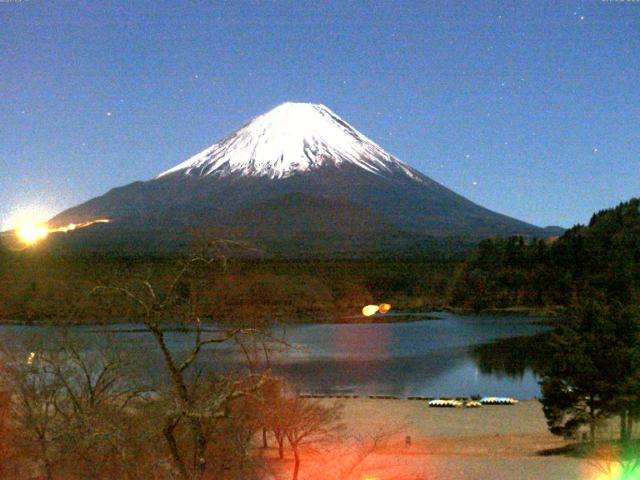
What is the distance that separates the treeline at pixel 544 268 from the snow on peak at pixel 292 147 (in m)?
55.0

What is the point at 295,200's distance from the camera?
10931 centimetres

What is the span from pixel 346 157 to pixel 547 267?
61.8 m

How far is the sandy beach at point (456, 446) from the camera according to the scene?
39.3 feet

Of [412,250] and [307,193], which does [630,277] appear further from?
[307,193]

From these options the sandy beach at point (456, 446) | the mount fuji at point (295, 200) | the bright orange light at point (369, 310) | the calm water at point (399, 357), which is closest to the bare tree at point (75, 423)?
the calm water at point (399, 357)

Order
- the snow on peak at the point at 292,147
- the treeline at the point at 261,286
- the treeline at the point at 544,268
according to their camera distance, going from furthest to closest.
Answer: the snow on peak at the point at 292,147 < the treeline at the point at 544,268 < the treeline at the point at 261,286

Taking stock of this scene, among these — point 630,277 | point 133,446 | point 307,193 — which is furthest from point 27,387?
point 307,193

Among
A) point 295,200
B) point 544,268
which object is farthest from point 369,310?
point 295,200

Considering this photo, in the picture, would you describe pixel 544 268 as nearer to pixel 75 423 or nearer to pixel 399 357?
pixel 399 357

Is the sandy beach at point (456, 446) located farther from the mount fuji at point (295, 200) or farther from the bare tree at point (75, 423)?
the mount fuji at point (295, 200)

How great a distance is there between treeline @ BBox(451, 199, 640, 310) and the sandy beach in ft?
146

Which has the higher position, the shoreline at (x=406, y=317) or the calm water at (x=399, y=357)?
the shoreline at (x=406, y=317)

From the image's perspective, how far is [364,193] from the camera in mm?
113562

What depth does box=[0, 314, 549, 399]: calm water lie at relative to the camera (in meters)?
26.2
